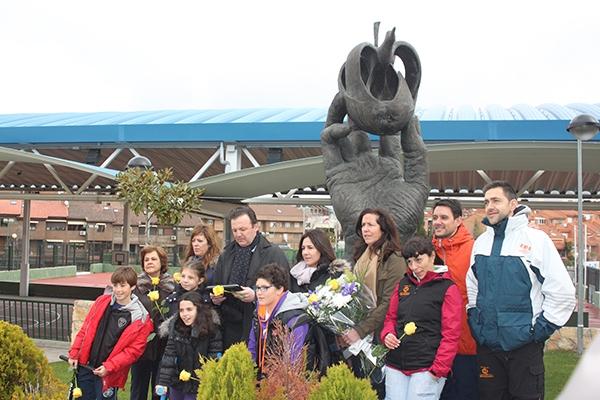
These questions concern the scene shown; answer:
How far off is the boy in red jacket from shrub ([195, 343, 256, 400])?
1.89 m

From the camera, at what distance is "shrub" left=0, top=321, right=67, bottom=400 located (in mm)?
4180

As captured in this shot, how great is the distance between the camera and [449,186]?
16109 millimetres

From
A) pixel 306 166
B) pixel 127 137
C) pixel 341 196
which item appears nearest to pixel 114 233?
pixel 127 137

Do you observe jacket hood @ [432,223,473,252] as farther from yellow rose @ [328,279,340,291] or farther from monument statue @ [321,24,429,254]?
yellow rose @ [328,279,340,291]

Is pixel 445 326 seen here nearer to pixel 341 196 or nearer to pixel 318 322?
pixel 318 322

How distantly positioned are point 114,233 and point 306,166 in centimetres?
→ 4938

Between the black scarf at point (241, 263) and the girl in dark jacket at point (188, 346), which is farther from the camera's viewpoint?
the black scarf at point (241, 263)

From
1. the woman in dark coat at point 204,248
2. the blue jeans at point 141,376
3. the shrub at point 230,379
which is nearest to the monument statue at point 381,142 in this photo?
the woman in dark coat at point 204,248

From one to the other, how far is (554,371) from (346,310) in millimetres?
5324

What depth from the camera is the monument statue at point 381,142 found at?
489cm

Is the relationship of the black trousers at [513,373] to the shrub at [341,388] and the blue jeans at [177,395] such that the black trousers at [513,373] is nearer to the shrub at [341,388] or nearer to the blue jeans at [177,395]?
the shrub at [341,388]

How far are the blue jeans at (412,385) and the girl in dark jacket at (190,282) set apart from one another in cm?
156

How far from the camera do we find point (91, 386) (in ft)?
16.4

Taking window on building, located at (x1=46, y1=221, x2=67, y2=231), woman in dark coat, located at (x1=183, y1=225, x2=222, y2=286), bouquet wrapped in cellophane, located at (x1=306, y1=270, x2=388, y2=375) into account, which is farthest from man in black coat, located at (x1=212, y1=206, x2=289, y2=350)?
window on building, located at (x1=46, y1=221, x2=67, y2=231)
